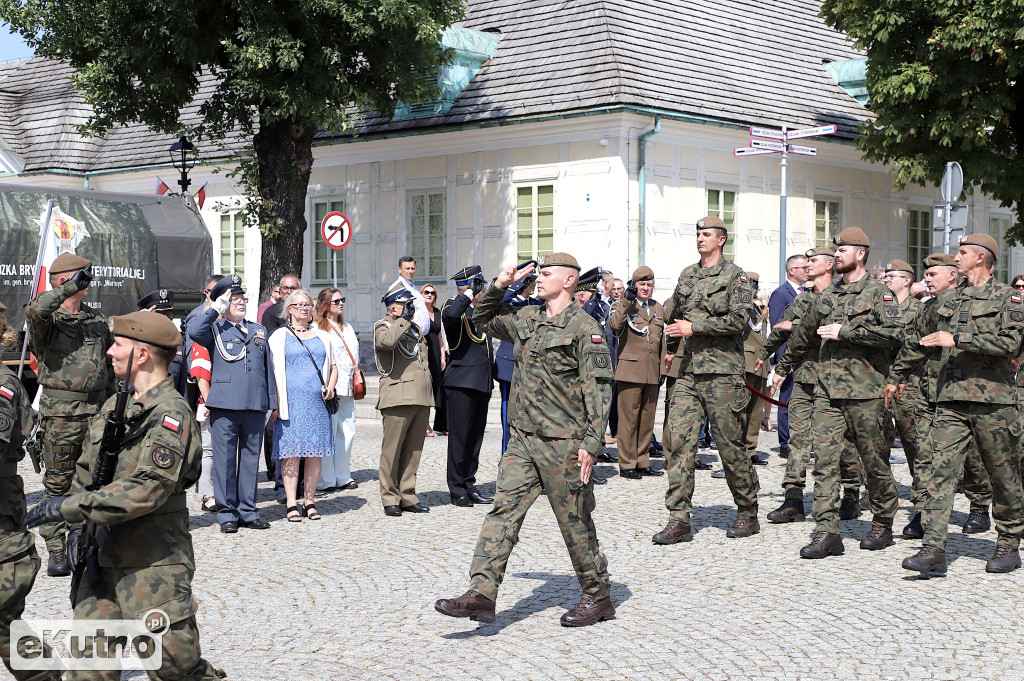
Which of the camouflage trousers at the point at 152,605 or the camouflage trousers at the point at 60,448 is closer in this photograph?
the camouflage trousers at the point at 152,605

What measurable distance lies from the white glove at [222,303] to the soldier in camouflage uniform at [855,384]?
186 inches

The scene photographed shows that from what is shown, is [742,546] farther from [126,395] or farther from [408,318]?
[126,395]

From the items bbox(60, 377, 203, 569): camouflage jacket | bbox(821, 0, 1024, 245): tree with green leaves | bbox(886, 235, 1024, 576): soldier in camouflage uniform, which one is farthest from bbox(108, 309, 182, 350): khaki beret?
bbox(821, 0, 1024, 245): tree with green leaves

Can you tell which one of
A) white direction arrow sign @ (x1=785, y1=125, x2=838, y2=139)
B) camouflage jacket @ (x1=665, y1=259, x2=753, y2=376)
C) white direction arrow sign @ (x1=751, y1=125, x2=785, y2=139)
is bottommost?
camouflage jacket @ (x1=665, y1=259, x2=753, y2=376)

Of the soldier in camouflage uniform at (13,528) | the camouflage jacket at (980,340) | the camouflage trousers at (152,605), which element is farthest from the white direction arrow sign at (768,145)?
the camouflage trousers at (152,605)

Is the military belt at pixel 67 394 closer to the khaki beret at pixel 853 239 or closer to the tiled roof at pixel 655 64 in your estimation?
the khaki beret at pixel 853 239

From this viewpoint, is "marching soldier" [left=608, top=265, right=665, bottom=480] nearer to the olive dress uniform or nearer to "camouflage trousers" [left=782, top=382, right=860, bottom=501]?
"camouflage trousers" [left=782, top=382, right=860, bottom=501]

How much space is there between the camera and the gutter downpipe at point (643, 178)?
23703 millimetres

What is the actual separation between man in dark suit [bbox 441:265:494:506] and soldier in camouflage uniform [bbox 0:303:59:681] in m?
5.61

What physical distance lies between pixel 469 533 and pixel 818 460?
8.94 ft

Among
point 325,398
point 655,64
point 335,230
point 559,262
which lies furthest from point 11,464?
point 655,64

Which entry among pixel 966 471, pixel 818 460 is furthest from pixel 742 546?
pixel 966 471

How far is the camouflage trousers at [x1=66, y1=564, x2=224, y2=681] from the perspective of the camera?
466 centimetres
